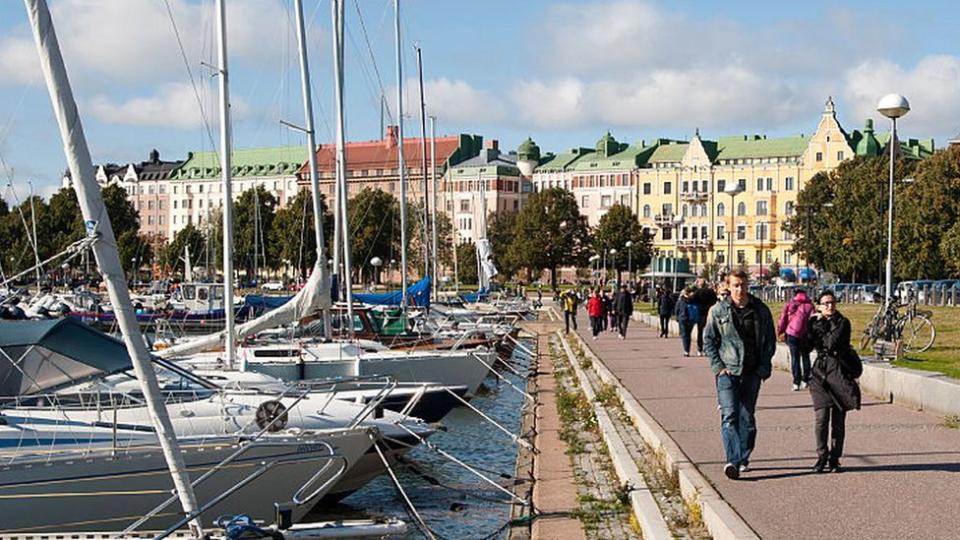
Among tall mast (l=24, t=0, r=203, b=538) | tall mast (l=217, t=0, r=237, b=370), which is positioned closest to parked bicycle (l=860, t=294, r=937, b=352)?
tall mast (l=217, t=0, r=237, b=370)

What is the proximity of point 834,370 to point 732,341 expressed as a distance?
4.26 ft

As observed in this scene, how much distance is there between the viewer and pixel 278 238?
13250 cm

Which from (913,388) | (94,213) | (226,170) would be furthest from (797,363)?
(94,213)

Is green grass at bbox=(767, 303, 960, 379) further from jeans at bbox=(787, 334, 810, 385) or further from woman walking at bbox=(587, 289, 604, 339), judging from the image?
woman walking at bbox=(587, 289, 604, 339)

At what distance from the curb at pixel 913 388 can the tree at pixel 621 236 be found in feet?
355

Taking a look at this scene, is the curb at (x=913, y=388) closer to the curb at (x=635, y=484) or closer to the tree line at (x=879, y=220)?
the curb at (x=635, y=484)

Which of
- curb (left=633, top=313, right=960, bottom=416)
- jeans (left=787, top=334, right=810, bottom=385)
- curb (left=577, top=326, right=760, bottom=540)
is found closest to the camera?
curb (left=577, top=326, right=760, bottom=540)

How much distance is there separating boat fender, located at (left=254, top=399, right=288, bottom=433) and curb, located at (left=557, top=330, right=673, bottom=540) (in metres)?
4.53

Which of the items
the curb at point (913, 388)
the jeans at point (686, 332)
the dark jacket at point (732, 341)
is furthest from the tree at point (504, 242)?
the dark jacket at point (732, 341)

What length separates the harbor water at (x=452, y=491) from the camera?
1850 centimetres

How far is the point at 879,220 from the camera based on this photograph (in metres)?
69.7

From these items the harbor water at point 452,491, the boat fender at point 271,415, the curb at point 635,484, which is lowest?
the harbor water at point 452,491

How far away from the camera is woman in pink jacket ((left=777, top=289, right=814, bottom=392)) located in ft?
74.9

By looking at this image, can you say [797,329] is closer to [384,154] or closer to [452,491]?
[452,491]
